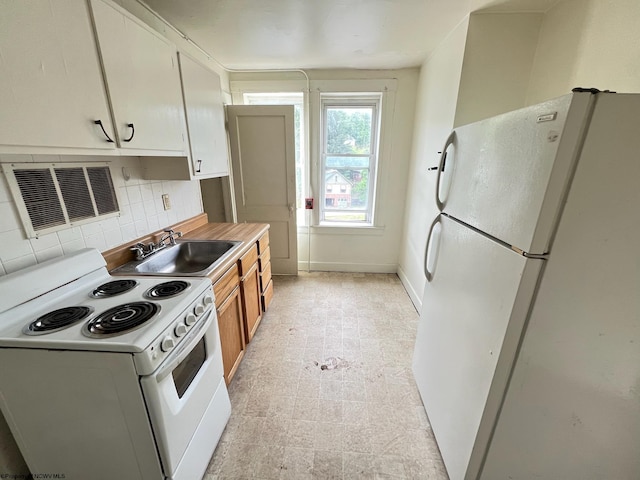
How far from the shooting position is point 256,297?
234cm

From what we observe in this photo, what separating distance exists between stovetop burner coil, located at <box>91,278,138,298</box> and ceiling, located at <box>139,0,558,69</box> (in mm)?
1814

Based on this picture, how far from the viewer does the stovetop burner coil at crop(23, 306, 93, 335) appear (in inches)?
36.5

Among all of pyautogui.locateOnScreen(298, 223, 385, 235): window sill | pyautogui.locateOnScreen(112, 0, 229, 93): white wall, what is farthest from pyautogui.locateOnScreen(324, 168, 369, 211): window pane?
pyautogui.locateOnScreen(112, 0, 229, 93): white wall

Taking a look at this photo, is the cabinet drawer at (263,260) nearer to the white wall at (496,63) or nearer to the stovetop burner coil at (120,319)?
the stovetop burner coil at (120,319)

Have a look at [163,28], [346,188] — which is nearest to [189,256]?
[163,28]

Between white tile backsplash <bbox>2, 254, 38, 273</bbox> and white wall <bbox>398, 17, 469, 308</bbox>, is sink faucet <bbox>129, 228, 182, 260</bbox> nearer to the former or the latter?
white tile backsplash <bbox>2, 254, 38, 273</bbox>

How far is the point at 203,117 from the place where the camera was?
2.04 meters

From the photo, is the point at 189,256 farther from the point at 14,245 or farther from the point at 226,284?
the point at 14,245

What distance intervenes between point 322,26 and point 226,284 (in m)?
2.07

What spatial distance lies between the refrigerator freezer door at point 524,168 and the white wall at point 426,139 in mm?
1188

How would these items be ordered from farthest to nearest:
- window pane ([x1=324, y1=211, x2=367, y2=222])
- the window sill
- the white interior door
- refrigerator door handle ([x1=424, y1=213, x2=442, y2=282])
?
window pane ([x1=324, y1=211, x2=367, y2=222])
the window sill
the white interior door
refrigerator door handle ([x1=424, y1=213, x2=442, y2=282])

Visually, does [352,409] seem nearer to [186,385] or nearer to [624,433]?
[186,385]

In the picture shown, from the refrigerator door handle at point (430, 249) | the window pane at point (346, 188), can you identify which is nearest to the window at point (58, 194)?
the refrigerator door handle at point (430, 249)

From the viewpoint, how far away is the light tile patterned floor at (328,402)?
1.36 metres
